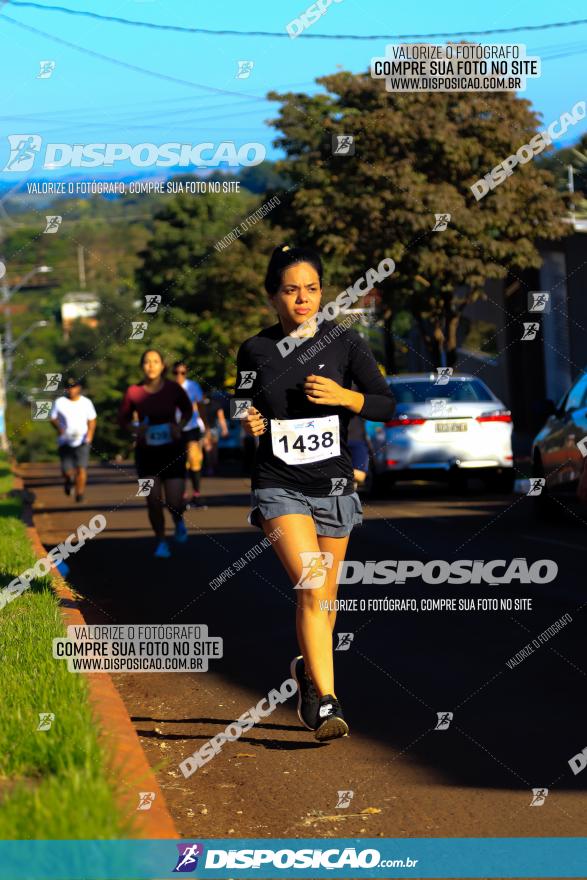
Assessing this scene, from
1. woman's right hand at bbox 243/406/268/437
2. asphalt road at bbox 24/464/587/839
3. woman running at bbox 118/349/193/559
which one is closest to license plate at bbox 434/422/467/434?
asphalt road at bbox 24/464/587/839

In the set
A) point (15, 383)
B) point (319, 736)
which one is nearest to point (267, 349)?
point (319, 736)

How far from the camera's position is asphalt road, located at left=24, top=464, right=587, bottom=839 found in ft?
17.6

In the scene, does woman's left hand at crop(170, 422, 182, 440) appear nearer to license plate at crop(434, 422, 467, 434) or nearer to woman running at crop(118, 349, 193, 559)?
woman running at crop(118, 349, 193, 559)

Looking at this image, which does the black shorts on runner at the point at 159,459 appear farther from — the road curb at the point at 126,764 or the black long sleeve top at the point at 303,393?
the black long sleeve top at the point at 303,393

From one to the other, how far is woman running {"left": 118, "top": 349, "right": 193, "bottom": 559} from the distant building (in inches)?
4971

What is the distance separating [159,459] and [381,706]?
6.98 meters

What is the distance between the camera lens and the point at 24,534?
1478 centimetres

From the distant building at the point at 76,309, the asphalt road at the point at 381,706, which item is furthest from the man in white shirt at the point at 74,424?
the distant building at the point at 76,309

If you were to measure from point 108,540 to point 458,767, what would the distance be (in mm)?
11330

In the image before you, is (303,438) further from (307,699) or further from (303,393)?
(307,699)

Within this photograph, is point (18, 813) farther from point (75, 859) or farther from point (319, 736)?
point (319, 736)

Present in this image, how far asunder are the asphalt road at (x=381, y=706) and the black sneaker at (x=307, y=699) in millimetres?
129

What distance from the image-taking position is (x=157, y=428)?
13.8 meters

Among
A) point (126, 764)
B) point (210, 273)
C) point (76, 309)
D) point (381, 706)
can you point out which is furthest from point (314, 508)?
point (76, 309)
